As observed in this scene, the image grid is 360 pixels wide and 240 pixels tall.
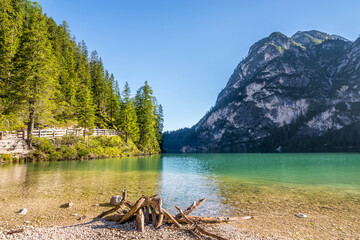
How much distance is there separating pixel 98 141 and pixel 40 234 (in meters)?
44.7

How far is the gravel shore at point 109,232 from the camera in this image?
20.1 feet

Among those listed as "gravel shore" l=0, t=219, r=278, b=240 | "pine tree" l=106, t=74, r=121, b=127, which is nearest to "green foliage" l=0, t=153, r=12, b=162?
"gravel shore" l=0, t=219, r=278, b=240

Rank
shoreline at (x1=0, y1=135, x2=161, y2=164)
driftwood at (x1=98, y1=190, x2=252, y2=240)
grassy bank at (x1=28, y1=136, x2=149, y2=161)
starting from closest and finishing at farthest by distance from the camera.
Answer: driftwood at (x1=98, y1=190, x2=252, y2=240) → shoreline at (x1=0, y1=135, x2=161, y2=164) → grassy bank at (x1=28, y1=136, x2=149, y2=161)

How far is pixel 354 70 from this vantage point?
18238cm

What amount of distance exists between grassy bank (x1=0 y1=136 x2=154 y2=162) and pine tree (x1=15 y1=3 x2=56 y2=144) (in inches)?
121

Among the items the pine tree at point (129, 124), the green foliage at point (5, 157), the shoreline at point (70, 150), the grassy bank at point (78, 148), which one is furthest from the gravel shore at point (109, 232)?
the pine tree at point (129, 124)

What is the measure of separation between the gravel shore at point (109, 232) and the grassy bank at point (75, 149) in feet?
94.2

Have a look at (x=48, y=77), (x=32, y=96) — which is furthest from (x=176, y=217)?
(x=48, y=77)

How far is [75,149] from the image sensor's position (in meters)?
39.2

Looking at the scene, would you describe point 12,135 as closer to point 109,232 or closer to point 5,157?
point 5,157

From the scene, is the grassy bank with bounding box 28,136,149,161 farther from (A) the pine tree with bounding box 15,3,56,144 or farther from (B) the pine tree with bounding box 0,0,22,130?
(B) the pine tree with bounding box 0,0,22,130

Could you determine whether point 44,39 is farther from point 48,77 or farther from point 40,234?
point 40,234

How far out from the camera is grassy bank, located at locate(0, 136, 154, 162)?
3272cm

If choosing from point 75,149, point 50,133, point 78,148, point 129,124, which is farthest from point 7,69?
point 129,124
